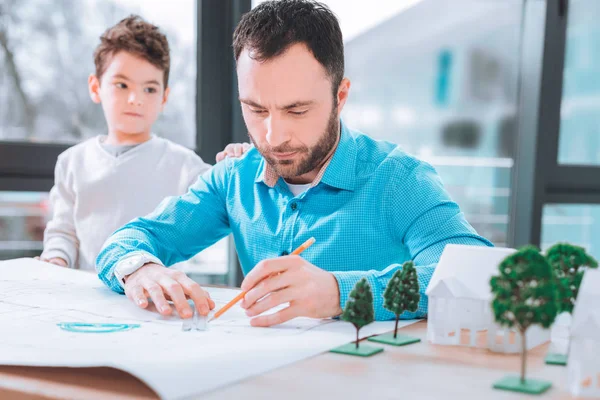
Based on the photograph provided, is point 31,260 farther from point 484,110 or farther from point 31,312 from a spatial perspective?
point 484,110

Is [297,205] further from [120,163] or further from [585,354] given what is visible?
[585,354]

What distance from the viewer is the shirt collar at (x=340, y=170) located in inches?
51.9

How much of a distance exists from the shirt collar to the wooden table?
1.90ft

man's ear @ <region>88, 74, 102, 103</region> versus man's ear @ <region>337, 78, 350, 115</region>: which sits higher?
man's ear @ <region>88, 74, 102, 103</region>

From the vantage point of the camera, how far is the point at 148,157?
1.71 metres

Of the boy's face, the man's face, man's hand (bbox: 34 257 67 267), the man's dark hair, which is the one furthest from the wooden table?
the boy's face

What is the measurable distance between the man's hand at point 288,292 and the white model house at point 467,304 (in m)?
0.17

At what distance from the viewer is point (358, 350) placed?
774 millimetres

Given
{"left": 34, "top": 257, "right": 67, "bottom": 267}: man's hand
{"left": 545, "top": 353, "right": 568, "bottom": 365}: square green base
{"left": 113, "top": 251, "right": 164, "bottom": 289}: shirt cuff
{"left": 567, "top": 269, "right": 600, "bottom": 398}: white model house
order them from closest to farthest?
{"left": 567, "top": 269, "right": 600, "bottom": 398}: white model house
{"left": 545, "top": 353, "right": 568, "bottom": 365}: square green base
{"left": 113, "top": 251, "right": 164, "bottom": 289}: shirt cuff
{"left": 34, "top": 257, "right": 67, "bottom": 267}: man's hand

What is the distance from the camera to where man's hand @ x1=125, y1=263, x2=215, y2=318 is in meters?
A: 0.96

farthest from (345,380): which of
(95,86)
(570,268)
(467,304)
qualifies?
(95,86)

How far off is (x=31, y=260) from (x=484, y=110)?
3.16 meters

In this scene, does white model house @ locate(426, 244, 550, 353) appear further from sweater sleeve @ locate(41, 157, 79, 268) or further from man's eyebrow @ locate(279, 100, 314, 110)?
sweater sleeve @ locate(41, 157, 79, 268)

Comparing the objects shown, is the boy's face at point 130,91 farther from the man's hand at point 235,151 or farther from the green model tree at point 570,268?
the green model tree at point 570,268
